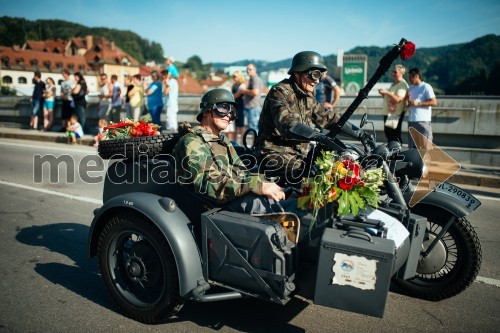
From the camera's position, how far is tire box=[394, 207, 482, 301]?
11.5ft

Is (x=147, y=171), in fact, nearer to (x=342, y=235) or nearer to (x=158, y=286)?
(x=158, y=286)

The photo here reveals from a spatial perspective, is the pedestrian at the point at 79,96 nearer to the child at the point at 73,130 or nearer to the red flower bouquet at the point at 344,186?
the child at the point at 73,130

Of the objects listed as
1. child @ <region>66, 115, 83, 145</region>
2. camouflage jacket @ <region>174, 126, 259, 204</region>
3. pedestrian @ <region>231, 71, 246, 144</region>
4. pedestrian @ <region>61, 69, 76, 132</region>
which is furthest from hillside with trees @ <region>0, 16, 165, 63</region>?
camouflage jacket @ <region>174, 126, 259, 204</region>

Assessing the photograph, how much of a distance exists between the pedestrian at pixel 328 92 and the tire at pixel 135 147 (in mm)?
6632

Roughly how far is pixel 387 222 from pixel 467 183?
6.33 metres

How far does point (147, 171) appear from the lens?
3523 millimetres

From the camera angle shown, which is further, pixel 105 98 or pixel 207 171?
pixel 105 98

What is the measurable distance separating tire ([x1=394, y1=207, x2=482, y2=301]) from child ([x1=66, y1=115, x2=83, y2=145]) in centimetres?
1247

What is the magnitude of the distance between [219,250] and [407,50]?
6.28 ft

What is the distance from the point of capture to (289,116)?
379 cm

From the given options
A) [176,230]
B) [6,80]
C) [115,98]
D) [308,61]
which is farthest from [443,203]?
[6,80]

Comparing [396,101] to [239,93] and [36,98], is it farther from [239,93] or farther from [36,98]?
[36,98]

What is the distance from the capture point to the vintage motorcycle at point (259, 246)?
2.63 meters

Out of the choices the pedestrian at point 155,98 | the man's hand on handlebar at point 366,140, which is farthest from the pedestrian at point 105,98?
the man's hand on handlebar at point 366,140
